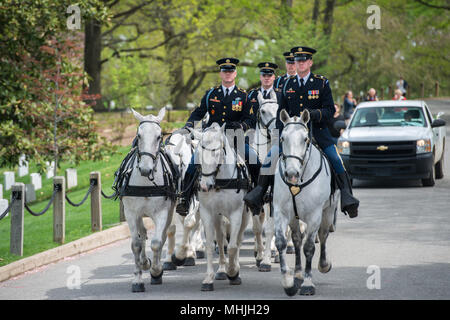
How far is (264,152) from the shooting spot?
12453 mm

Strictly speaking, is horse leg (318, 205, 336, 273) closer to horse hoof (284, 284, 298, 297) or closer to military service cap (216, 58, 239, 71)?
horse hoof (284, 284, 298, 297)

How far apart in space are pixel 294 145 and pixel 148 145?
6.34 feet

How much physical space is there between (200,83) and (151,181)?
41832mm

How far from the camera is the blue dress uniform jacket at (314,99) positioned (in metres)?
10.8

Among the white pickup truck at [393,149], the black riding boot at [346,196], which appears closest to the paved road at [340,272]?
the black riding boot at [346,196]

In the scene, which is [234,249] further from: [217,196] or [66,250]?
[66,250]

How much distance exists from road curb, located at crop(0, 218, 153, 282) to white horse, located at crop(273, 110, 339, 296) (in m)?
4.17

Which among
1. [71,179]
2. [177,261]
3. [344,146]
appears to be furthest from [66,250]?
[71,179]

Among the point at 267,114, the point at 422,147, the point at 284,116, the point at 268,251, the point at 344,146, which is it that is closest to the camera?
the point at 284,116

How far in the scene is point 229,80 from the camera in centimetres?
1155

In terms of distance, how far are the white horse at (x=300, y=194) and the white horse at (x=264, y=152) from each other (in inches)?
55.2

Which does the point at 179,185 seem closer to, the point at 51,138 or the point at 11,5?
the point at 11,5

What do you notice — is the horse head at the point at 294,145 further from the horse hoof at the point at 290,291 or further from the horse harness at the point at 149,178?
the horse harness at the point at 149,178
